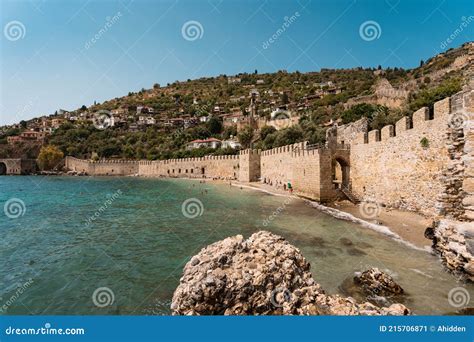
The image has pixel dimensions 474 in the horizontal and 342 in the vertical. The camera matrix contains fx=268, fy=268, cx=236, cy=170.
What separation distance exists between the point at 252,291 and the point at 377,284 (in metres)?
2.96

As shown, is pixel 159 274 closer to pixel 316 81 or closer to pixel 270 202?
pixel 270 202

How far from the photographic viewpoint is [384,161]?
38.0ft

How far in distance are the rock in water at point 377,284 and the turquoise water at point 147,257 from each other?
26cm

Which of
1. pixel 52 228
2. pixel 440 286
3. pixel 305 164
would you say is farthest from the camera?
pixel 305 164

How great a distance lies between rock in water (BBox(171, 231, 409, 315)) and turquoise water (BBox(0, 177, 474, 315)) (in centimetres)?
147

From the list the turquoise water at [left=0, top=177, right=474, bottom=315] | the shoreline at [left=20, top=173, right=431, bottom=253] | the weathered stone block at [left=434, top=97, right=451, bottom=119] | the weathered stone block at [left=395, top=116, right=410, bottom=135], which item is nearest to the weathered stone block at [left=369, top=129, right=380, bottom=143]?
the weathered stone block at [left=395, top=116, right=410, bottom=135]

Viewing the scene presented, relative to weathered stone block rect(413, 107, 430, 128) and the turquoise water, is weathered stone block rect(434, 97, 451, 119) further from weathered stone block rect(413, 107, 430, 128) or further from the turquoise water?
the turquoise water

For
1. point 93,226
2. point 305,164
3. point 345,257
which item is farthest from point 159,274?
point 305,164

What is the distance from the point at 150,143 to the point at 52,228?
53558 millimetres

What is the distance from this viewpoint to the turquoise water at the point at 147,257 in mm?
4902

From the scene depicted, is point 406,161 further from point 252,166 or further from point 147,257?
point 252,166

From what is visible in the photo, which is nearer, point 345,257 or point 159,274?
point 159,274

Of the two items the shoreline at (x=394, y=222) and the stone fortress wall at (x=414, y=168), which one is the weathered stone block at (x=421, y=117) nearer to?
the stone fortress wall at (x=414, y=168)

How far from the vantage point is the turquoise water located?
16.1ft
